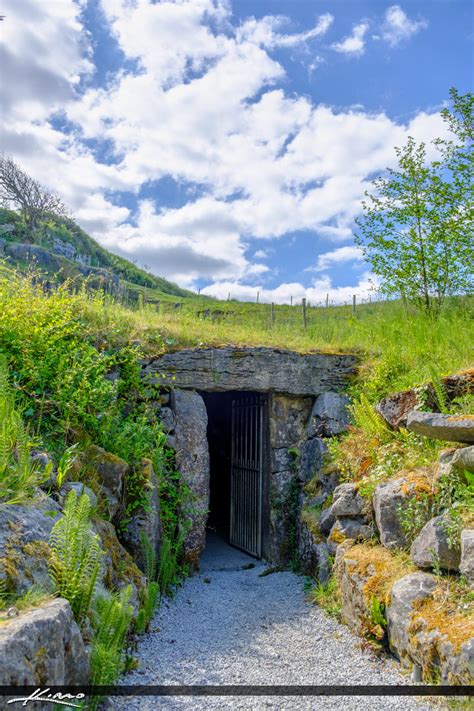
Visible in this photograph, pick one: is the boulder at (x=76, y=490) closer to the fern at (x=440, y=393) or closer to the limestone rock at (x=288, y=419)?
the fern at (x=440, y=393)

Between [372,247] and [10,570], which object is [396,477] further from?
[372,247]

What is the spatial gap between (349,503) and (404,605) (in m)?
1.60

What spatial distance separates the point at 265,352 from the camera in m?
7.52

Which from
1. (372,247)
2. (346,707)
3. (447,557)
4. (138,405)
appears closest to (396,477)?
(447,557)

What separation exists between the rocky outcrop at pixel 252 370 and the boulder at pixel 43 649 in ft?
14.2

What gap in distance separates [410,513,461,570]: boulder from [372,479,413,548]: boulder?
1.15 ft

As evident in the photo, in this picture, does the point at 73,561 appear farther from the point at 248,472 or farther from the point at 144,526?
the point at 248,472

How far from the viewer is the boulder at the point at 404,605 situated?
369 cm

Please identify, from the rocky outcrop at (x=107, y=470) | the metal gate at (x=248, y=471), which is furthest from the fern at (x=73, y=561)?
the metal gate at (x=248, y=471)

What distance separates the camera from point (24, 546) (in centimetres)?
313

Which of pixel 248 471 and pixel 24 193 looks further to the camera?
pixel 24 193

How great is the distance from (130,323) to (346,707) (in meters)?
5.59

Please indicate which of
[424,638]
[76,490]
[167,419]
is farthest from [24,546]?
[167,419]

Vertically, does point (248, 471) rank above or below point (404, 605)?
above
